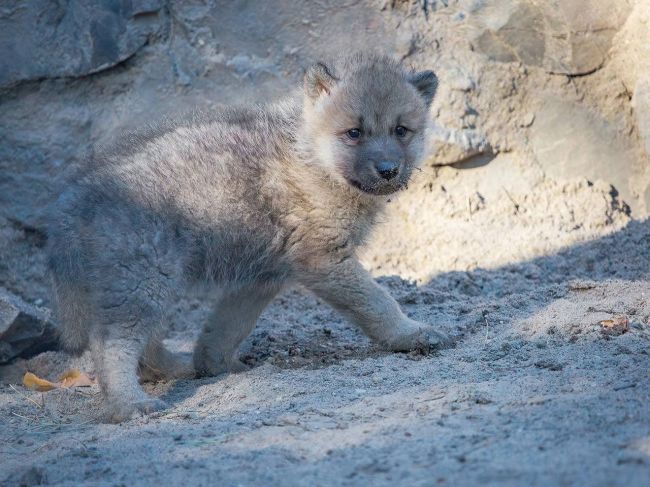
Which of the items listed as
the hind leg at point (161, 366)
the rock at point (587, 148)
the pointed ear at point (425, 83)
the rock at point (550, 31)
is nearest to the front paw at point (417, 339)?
the hind leg at point (161, 366)

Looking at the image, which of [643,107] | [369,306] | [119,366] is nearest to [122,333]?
[119,366]

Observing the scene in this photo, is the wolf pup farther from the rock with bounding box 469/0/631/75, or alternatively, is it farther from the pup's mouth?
the rock with bounding box 469/0/631/75

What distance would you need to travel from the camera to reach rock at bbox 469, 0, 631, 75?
686 centimetres

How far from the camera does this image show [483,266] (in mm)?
6918

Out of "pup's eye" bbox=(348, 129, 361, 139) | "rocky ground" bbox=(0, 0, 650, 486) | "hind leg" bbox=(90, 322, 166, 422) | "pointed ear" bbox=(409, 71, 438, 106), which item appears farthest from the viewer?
"rocky ground" bbox=(0, 0, 650, 486)

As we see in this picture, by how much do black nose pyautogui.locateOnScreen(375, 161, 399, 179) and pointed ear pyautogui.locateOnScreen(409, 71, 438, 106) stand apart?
0.75 m

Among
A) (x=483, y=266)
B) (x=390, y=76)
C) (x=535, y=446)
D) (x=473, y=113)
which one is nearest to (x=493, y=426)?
(x=535, y=446)

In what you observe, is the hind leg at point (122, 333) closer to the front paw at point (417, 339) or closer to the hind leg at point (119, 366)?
the hind leg at point (119, 366)

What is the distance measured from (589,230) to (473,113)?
1.35m

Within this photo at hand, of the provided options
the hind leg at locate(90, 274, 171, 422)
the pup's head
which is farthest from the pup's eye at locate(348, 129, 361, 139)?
the hind leg at locate(90, 274, 171, 422)

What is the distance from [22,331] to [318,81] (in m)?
2.57

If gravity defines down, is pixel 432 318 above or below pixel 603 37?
below

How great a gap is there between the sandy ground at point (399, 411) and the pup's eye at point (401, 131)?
125 cm

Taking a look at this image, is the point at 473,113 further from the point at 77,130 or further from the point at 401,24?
the point at 77,130
